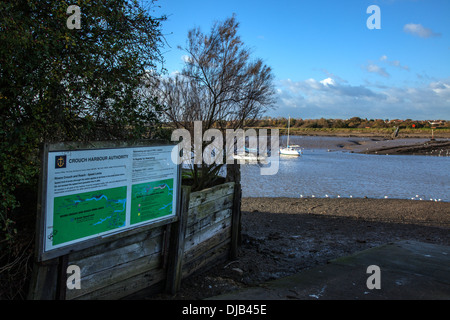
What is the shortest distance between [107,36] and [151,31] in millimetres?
1089

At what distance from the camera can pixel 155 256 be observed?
459cm

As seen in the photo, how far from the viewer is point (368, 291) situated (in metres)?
4.61

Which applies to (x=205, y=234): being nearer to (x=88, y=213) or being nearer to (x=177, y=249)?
(x=177, y=249)

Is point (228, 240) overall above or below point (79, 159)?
below

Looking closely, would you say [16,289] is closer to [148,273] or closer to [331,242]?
[148,273]

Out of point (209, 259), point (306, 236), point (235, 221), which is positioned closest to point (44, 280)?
point (209, 259)

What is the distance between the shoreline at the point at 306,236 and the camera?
5730 millimetres

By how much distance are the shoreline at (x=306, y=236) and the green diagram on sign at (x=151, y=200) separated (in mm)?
1101

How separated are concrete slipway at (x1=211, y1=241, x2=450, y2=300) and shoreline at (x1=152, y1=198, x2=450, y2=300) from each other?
1.88 feet

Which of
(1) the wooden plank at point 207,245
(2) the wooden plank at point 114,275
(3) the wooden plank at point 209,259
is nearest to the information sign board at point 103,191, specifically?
(2) the wooden plank at point 114,275

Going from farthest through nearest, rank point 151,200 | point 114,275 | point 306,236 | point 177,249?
1. point 306,236
2. point 177,249
3. point 151,200
4. point 114,275

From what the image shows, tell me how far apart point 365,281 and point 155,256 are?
283 cm

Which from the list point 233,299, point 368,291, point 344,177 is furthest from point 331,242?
point 344,177
